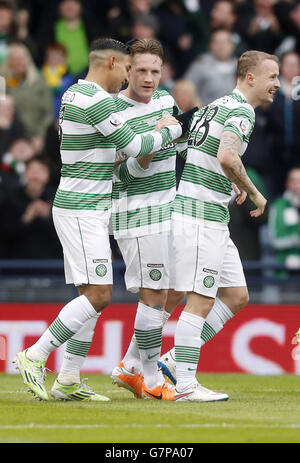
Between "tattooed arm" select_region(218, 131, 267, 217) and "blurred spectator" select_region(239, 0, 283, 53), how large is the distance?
786 cm

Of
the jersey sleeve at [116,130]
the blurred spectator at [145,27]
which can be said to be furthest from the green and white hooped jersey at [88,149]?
the blurred spectator at [145,27]

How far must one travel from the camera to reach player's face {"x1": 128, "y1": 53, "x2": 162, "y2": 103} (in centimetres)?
831

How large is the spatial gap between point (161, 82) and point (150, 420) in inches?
320

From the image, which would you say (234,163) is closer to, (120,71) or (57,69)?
(120,71)

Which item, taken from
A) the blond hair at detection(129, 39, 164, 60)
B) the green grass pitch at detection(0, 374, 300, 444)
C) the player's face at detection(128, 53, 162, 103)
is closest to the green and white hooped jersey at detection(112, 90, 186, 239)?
the player's face at detection(128, 53, 162, 103)

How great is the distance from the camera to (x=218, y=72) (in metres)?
14.5

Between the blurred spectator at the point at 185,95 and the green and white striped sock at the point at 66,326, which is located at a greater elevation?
the blurred spectator at the point at 185,95

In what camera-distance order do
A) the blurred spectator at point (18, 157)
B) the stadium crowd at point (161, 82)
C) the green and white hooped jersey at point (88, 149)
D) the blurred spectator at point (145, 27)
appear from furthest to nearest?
the blurred spectator at point (145, 27), the blurred spectator at point (18, 157), the stadium crowd at point (161, 82), the green and white hooped jersey at point (88, 149)

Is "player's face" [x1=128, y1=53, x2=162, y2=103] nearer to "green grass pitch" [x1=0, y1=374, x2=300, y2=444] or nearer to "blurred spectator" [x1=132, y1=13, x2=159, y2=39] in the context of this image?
"green grass pitch" [x1=0, y1=374, x2=300, y2=444]

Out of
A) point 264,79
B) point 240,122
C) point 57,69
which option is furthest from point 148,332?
point 57,69

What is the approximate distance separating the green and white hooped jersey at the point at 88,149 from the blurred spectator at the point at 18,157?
5205mm

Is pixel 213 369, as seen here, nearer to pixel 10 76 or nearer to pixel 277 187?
pixel 277 187

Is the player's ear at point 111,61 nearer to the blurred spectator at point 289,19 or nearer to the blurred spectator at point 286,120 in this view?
the blurred spectator at point 286,120

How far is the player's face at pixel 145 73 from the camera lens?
8312 millimetres
